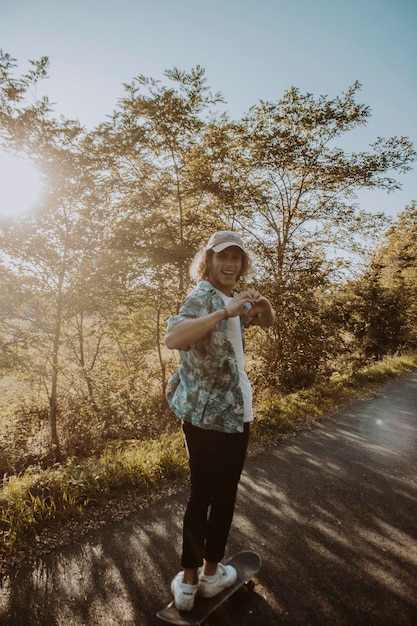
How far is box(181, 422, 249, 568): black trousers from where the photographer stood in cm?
182

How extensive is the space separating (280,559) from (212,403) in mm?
1604

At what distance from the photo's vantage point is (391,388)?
8.33 metres

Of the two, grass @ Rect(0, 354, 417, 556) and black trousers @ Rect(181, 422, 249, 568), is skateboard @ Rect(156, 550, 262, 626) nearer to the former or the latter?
black trousers @ Rect(181, 422, 249, 568)

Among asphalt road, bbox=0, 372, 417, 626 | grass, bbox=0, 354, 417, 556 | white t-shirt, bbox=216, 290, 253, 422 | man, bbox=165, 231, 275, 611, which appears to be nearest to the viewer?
man, bbox=165, 231, 275, 611

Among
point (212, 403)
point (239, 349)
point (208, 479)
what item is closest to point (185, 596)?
point (208, 479)

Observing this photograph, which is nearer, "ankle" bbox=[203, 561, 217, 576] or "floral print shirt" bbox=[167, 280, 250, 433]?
"floral print shirt" bbox=[167, 280, 250, 433]

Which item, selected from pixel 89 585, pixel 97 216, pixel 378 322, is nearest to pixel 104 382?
pixel 97 216

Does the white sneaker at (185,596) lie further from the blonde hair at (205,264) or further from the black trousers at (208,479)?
the blonde hair at (205,264)

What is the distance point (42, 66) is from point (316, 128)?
7.51 meters

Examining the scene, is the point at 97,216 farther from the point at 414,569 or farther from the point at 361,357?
the point at 361,357

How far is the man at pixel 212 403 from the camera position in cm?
177

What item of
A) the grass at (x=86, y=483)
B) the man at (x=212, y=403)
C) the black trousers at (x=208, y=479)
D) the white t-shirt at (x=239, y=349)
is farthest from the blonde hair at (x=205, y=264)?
the grass at (x=86, y=483)

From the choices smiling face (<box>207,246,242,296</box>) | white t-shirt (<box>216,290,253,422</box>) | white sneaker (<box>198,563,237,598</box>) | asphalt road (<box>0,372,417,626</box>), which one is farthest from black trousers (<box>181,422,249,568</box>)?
smiling face (<box>207,246,242,296</box>)

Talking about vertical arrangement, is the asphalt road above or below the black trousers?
below
